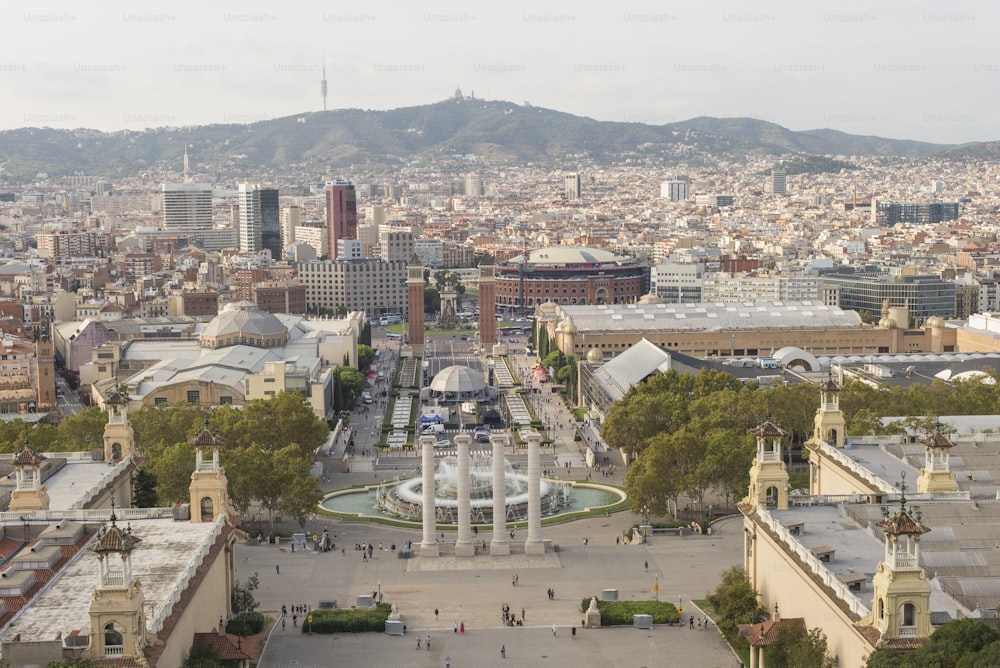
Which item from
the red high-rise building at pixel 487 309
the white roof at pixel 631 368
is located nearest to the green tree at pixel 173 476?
the white roof at pixel 631 368

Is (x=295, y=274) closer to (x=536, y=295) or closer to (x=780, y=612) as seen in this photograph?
(x=536, y=295)

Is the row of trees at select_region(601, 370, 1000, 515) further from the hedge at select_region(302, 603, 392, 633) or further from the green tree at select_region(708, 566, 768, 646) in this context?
the hedge at select_region(302, 603, 392, 633)

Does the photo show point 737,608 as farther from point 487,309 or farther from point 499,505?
point 487,309

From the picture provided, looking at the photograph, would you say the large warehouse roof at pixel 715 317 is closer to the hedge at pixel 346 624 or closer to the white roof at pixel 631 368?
the white roof at pixel 631 368

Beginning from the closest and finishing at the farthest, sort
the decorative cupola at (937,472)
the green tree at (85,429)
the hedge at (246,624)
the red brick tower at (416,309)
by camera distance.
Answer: the hedge at (246,624) → the decorative cupola at (937,472) → the green tree at (85,429) → the red brick tower at (416,309)

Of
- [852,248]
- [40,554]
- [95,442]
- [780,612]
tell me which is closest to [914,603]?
[780,612]
